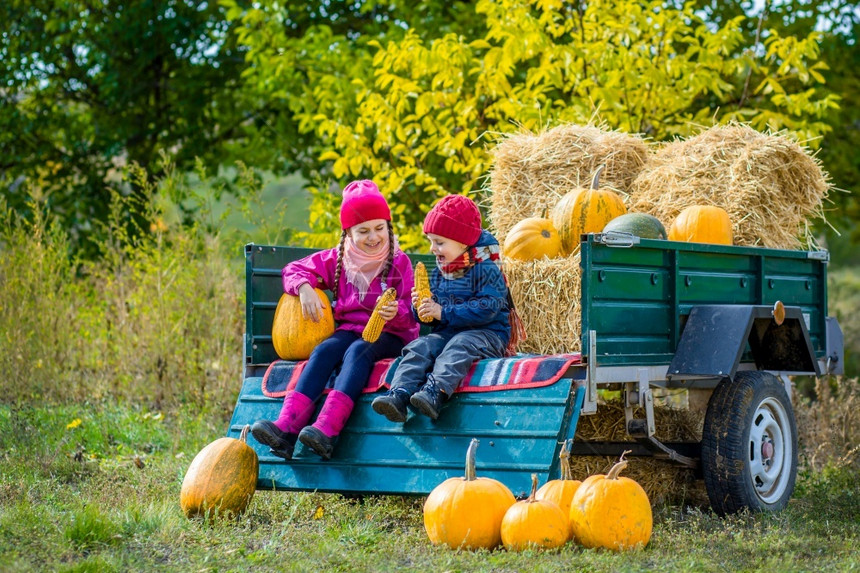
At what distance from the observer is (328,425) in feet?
16.4

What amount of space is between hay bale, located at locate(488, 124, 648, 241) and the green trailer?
4.91 feet

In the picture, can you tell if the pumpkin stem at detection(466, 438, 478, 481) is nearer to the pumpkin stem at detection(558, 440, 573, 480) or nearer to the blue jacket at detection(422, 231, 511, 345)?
the pumpkin stem at detection(558, 440, 573, 480)

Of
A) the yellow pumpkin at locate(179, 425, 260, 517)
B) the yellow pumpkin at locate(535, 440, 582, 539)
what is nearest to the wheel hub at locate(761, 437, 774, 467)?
the yellow pumpkin at locate(535, 440, 582, 539)

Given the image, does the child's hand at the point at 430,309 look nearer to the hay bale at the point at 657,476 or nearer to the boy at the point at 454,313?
the boy at the point at 454,313

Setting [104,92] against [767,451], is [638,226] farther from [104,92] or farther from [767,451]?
[104,92]

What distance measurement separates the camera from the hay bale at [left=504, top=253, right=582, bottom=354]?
571cm

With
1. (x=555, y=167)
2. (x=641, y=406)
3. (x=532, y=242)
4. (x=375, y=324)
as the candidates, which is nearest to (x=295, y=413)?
(x=375, y=324)

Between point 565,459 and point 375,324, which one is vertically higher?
point 375,324

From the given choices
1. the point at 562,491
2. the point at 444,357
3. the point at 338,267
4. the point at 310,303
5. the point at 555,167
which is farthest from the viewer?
the point at 555,167

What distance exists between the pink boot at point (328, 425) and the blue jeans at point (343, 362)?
5 centimetres

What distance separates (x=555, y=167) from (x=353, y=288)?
7.12 ft

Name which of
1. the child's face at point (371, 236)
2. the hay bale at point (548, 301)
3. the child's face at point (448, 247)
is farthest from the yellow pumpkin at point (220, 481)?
the hay bale at point (548, 301)

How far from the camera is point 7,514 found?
182 inches

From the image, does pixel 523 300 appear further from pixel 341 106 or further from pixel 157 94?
pixel 157 94
